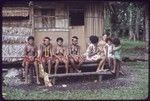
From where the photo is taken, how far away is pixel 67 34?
8141mm

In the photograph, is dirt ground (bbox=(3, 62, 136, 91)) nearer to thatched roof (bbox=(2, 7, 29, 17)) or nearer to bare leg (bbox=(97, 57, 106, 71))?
bare leg (bbox=(97, 57, 106, 71))

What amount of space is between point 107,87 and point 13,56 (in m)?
2.88

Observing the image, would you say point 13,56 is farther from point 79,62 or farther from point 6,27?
point 79,62

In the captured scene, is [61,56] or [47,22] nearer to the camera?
[61,56]

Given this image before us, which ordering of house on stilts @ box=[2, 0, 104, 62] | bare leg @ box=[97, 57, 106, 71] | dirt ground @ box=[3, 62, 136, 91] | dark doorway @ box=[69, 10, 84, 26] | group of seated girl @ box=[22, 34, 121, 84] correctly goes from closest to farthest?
dirt ground @ box=[3, 62, 136, 91] < group of seated girl @ box=[22, 34, 121, 84] < bare leg @ box=[97, 57, 106, 71] < house on stilts @ box=[2, 0, 104, 62] < dark doorway @ box=[69, 10, 84, 26]

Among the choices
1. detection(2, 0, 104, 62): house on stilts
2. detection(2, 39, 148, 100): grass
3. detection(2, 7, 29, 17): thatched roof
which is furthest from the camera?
detection(2, 0, 104, 62): house on stilts

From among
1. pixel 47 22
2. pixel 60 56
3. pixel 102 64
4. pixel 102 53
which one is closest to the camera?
pixel 60 56

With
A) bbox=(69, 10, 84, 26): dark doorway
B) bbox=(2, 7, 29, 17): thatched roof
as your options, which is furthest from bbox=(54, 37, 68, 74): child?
bbox=(69, 10, 84, 26): dark doorway

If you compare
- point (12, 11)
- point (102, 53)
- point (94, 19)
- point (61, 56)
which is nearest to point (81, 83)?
point (61, 56)

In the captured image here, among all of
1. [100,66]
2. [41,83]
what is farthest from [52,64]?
[100,66]

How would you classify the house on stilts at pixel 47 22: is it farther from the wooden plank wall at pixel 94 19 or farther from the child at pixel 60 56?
the child at pixel 60 56

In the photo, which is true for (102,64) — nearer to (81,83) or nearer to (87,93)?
(81,83)

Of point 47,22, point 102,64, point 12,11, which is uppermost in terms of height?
point 12,11

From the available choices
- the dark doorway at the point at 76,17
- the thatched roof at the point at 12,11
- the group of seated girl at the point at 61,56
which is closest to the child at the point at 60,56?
the group of seated girl at the point at 61,56
